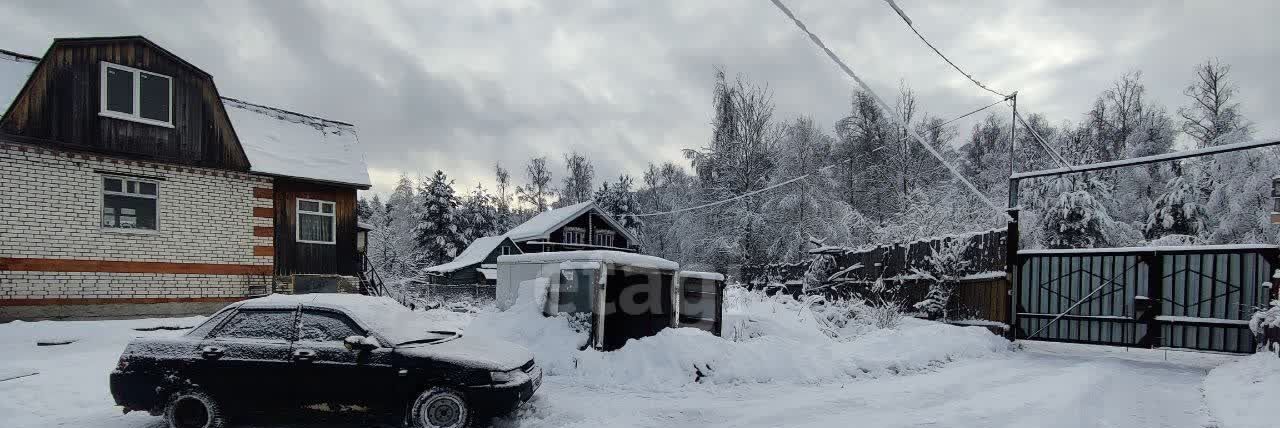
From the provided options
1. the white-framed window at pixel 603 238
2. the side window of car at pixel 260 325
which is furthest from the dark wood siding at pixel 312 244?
the white-framed window at pixel 603 238

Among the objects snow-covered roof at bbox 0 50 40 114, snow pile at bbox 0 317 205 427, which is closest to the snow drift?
snow pile at bbox 0 317 205 427

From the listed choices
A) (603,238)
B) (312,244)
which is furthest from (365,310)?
(603,238)

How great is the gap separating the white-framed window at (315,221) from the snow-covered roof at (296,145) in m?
0.92

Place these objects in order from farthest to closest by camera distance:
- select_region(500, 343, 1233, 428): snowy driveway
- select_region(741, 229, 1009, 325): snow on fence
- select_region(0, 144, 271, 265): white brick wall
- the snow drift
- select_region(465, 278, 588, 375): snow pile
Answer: select_region(0, 144, 271, 265): white brick wall → select_region(741, 229, 1009, 325): snow on fence → select_region(465, 278, 588, 375): snow pile → the snow drift → select_region(500, 343, 1233, 428): snowy driveway

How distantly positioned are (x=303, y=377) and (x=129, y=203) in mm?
12477

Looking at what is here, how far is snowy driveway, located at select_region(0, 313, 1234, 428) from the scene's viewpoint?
6.32m

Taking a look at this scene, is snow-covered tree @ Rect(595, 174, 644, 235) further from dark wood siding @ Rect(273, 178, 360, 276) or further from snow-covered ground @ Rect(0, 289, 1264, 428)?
snow-covered ground @ Rect(0, 289, 1264, 428)

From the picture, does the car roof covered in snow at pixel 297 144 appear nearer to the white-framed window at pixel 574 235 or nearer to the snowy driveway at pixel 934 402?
the snowy driveway at pixel 934 402

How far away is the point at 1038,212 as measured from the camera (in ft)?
96.4

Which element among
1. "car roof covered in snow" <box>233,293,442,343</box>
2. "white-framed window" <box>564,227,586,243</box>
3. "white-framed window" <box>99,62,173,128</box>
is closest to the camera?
"car roof covered in snow" <box>233,293,442,343</box>

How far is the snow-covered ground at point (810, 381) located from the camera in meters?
6.43

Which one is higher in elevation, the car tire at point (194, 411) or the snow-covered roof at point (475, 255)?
the car tire at point (194, 411)

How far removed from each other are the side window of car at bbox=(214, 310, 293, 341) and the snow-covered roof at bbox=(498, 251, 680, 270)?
153 inches

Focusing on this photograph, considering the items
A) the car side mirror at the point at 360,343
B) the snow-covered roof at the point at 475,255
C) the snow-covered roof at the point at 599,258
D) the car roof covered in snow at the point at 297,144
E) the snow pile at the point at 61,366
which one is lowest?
the snow-covered roof at the point at 475,255
